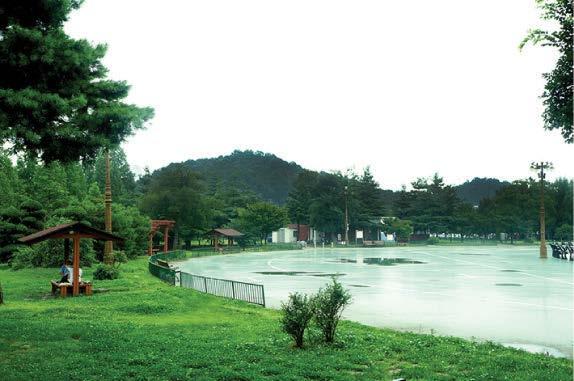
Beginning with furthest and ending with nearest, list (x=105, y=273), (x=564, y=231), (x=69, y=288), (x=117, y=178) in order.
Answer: (x=564, y=231)
(x=117, y=178)
(x=105, y=273)
(x=69, y=288)

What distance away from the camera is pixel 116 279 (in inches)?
1086

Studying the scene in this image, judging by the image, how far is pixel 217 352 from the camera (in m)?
10.7

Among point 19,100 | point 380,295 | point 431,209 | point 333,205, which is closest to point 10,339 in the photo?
point 19,100

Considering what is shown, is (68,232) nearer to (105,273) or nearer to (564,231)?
(105,273)

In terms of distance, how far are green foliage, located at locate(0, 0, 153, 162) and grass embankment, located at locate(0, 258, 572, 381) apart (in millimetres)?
4002

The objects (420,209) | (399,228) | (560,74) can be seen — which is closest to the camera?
(560,74)

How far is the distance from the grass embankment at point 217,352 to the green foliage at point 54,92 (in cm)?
400

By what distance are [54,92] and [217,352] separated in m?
6.13

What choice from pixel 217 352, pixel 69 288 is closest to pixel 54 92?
pixel 217 352

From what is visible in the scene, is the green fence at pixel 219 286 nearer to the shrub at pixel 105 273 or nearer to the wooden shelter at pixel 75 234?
the shrub at pixel 105 273

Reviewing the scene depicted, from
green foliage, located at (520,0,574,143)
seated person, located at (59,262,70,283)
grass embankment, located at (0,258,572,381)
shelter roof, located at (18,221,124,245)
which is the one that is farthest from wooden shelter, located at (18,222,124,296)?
green foliage, located at (520,0,574,143)

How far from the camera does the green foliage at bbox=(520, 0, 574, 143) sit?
8109mm

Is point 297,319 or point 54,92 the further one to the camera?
point 297,319

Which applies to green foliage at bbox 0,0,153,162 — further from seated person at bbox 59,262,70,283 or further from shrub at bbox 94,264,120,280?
shrub at bbox 94,264,120,280
